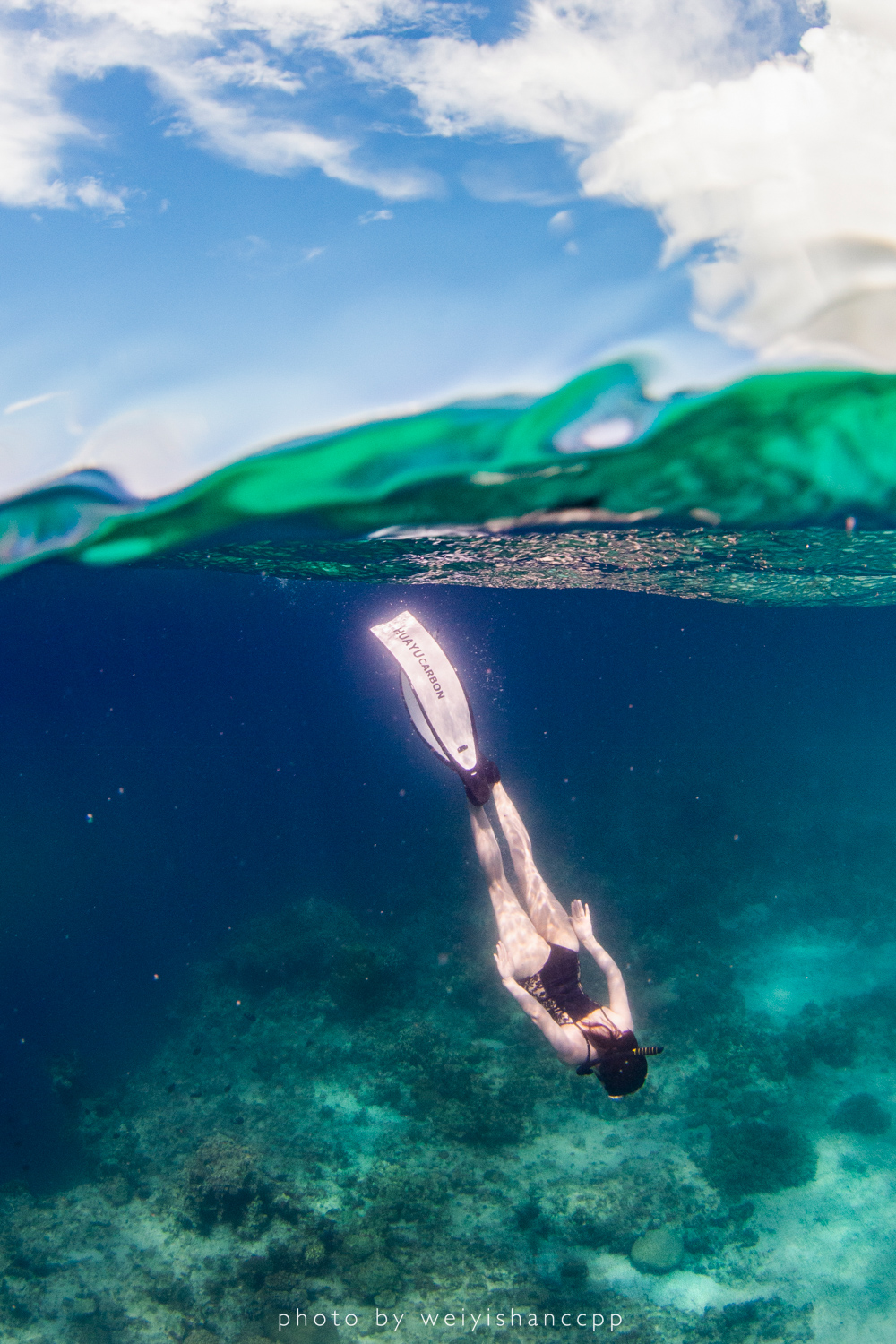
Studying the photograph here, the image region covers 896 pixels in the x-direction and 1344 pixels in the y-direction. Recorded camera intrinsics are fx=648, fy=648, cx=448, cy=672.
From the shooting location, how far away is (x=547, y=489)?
25.6 feet

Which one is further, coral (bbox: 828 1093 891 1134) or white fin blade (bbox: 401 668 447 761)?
coral (bbox: 828 1093 891 1134)

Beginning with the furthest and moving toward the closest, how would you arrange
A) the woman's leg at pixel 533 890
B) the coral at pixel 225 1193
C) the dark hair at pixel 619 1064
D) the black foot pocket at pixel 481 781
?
the coral at pixel 225 1193, the black foot pocket at pixel 481 781, the woman's leg at pixel 533 890, the dark hair at pixel 619 1064

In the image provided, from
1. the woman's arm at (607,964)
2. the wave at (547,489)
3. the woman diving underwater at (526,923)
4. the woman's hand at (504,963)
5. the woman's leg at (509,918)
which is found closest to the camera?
the wave at (547,489)

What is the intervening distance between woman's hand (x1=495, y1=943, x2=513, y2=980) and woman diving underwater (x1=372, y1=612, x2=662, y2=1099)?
1cm

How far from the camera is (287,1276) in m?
9.79

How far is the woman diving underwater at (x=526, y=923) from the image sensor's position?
6.64 m

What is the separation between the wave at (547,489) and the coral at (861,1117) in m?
10.3

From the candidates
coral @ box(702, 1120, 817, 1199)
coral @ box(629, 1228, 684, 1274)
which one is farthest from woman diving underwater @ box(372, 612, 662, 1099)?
coral @ box(702, 1120, 817, 1199)

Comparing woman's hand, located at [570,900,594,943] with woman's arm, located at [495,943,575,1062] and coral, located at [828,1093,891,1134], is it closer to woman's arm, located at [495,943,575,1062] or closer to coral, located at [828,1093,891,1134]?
woman's arm, located at [495,943,575,1062]

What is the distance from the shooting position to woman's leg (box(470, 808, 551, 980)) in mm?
7547

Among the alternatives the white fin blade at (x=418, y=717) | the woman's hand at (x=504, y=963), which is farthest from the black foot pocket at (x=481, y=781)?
the woman's hand at (x=504, y=963)

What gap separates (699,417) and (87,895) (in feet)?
142

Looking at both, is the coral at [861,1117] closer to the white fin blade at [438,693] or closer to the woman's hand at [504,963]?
the woman's hand at [504,963]

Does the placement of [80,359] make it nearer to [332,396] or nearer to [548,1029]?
[332,396]
